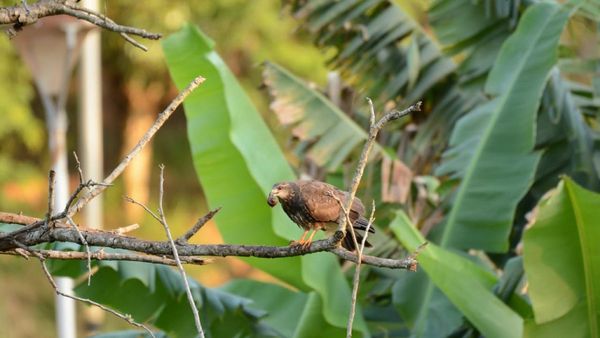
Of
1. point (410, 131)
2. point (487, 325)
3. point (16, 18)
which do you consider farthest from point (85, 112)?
point (16, 18)

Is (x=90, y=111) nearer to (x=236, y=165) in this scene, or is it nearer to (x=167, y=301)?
(x=236, y=165)

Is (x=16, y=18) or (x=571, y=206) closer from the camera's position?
(x=16, y=18)

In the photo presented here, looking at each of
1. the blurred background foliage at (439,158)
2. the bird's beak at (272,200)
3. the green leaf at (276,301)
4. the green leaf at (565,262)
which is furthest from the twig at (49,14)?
the green leaf at (276,301)

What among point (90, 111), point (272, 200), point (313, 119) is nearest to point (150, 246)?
point (272, 200)

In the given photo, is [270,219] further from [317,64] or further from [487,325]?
[317,64]

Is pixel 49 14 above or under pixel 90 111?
under

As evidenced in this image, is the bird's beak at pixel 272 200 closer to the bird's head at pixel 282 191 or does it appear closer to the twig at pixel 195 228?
the bird's head at pixel 282 191
